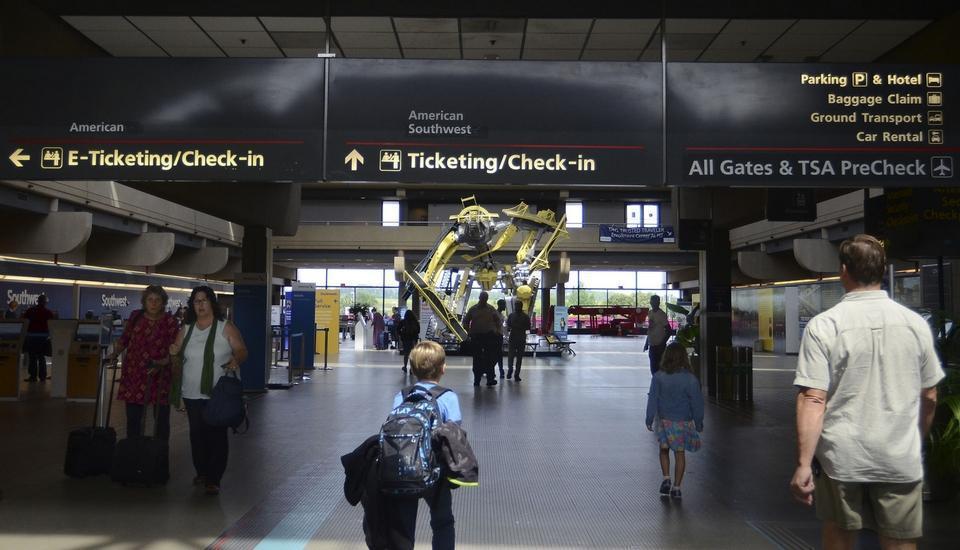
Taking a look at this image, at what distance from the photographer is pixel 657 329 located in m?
12.8

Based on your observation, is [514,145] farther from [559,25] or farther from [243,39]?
[243,39]

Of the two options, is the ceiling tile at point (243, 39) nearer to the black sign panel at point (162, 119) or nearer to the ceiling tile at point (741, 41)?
the black sign panel at point (162, 119)

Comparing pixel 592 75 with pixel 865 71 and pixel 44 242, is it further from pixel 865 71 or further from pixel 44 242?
pixel 44 242

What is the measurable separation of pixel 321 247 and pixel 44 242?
15.6 metres

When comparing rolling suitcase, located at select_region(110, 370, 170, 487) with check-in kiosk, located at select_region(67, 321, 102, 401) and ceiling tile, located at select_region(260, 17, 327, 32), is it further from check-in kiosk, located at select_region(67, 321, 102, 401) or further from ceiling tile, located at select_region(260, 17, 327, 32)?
check-in kiosk, located at select_region(67, 321, 102, 401)

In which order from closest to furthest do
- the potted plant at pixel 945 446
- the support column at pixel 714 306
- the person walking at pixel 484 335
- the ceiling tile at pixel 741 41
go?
the potted plant at pixel 945 446
the ceiling tile at pixel 741 41
the support column at pixel 714 306
the person walking at pixel 484 335

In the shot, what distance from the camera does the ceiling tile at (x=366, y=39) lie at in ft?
19.5

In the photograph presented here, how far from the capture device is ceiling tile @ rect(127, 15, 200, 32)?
5.58 m

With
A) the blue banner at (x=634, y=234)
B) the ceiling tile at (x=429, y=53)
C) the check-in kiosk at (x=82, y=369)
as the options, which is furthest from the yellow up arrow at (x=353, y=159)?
the blue banner at (x=634, y=234)

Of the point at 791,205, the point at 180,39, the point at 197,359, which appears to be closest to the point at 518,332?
the point at 791,205

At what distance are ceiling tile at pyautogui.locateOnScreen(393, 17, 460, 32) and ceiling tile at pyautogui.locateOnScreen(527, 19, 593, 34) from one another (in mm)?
566

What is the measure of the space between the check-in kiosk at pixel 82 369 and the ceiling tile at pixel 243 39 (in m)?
7.34

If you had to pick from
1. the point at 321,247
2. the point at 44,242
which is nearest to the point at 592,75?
the point at 44,242

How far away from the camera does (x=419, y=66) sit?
4867 millimetres
